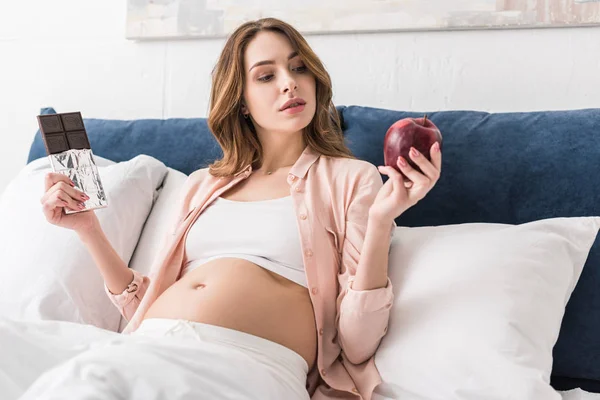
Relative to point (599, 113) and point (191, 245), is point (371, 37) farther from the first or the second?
point (191, 245)

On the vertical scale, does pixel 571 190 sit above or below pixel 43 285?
above

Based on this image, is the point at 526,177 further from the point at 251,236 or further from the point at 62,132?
the point at 62,132

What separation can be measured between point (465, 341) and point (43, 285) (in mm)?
1002

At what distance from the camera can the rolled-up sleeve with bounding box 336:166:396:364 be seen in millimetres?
1417

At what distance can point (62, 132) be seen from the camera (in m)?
1.54

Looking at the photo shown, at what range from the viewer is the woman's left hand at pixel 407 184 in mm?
1241

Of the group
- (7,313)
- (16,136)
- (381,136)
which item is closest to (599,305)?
(381,136)

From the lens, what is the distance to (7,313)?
69.0 inches

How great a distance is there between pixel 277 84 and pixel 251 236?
35 cm

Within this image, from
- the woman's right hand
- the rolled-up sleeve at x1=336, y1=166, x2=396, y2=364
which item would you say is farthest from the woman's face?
the woman's right hand

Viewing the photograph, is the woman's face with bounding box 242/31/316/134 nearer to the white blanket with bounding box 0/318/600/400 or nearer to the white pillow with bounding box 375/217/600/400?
the white pillow with bounding box 375/217/600/400

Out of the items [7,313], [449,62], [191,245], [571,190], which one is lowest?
[7,313]

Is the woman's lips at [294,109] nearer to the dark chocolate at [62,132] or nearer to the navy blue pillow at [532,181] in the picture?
the navy blue pillow at [532,181]

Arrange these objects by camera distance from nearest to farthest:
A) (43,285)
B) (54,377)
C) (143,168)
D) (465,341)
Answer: (54,377) → (465,341) → (43,285) → (143,168)
